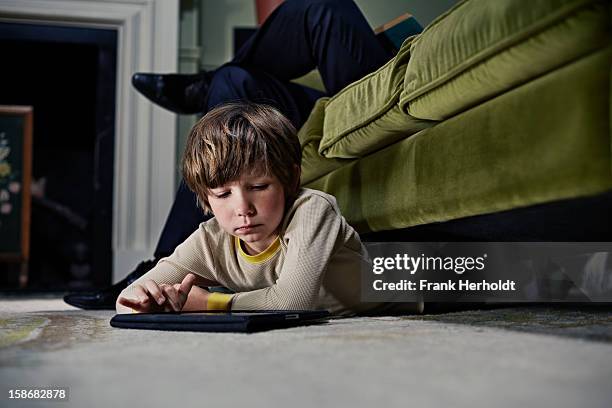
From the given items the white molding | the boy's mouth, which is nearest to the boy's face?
the boy's mouth

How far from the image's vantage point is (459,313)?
3.04ft

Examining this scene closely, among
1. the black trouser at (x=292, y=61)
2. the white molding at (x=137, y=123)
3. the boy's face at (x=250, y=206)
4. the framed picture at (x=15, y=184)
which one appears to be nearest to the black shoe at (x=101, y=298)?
the black trouser at (x=292, y=61)

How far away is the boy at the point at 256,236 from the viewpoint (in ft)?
2.72

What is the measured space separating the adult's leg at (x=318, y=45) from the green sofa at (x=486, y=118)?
4.1 inches

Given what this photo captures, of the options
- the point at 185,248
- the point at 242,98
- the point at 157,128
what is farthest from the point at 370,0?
the point at 185,248

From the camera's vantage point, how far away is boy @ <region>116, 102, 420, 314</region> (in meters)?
0.83

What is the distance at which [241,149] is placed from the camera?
86 centimetres

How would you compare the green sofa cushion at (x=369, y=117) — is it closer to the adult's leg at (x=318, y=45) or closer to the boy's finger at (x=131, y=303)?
the adult's leg at (x=318, y=45)

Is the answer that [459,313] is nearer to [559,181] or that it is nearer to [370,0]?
[559,181]

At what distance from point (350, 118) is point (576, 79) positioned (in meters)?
0.46

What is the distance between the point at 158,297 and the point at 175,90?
69 cm

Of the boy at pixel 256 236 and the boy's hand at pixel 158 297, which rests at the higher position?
the boy at pixel 256 236

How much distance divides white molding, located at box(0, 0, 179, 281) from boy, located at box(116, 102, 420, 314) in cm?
143

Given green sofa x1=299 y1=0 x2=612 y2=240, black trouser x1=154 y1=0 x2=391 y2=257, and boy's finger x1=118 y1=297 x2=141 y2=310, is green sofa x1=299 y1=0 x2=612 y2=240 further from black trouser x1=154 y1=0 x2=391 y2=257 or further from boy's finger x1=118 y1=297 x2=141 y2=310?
boy's finger x1=118 y1=297 x2=141 y2=310
